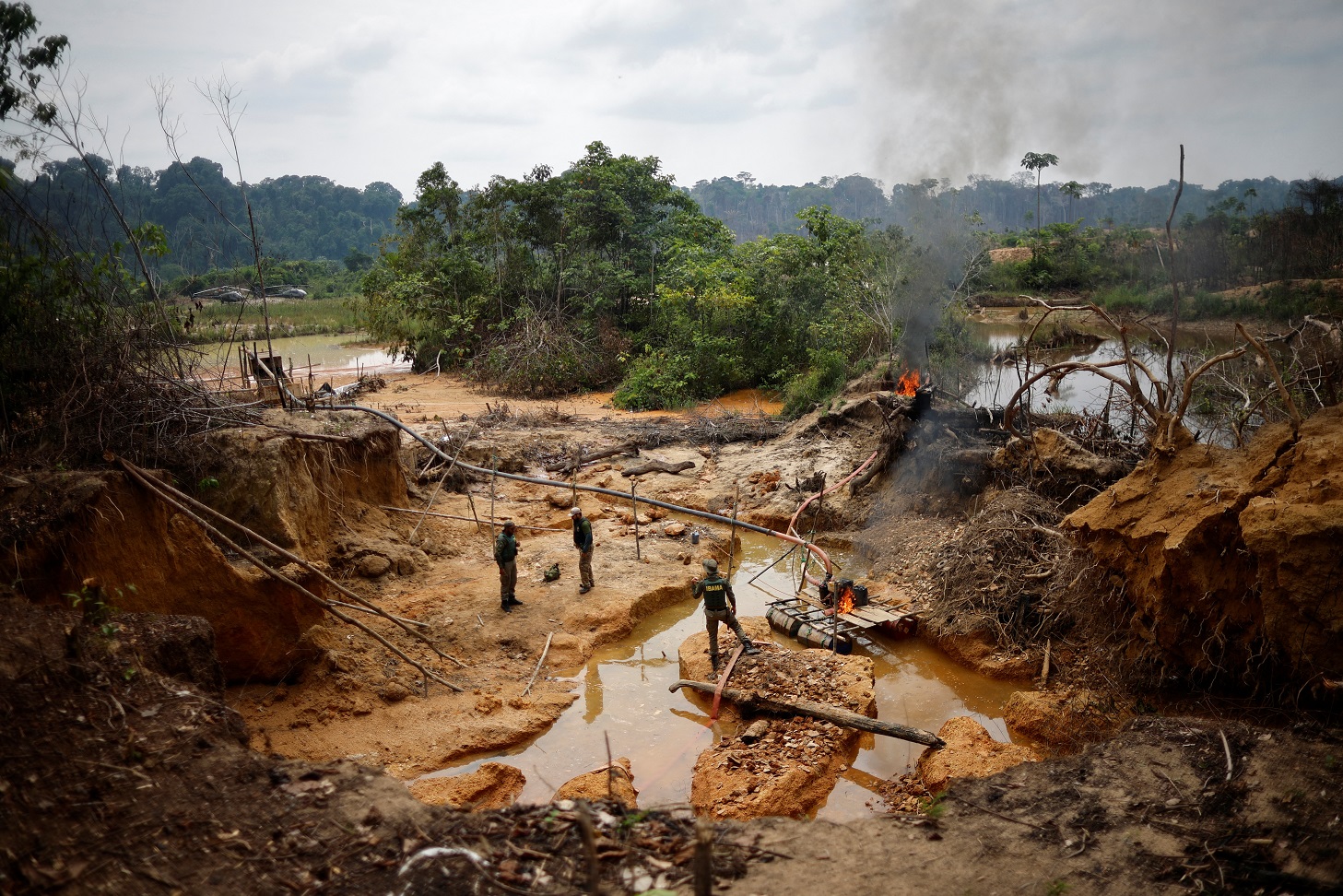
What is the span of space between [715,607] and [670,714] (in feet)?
4.05

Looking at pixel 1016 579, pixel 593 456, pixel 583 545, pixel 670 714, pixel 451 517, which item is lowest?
pixel 670 714

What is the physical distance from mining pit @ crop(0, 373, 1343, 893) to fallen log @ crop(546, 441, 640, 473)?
9.83 ft

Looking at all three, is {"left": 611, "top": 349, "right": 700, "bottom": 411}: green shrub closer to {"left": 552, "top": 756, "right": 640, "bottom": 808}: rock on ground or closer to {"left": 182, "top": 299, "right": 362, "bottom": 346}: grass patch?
{"left": 552, "top": 756, "right": 640, "bottom": 808}: rock on ground

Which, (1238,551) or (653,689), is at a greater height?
(1238,551)

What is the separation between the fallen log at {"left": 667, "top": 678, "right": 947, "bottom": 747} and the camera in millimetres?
7234

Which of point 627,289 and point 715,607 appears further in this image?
point 627,289

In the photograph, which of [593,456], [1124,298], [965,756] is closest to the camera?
[965,756]

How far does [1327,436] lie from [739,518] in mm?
8512

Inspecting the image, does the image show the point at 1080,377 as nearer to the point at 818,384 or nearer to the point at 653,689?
the point at 818,384

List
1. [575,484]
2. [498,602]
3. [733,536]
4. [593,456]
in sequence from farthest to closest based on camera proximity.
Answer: [593,456], [575,484], [733,536], [498,602]

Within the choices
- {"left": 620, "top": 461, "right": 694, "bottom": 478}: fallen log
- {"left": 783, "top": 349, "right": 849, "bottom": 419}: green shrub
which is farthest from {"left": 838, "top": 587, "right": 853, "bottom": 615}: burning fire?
{"left": 783, "top": 349, "right": 849, "bottom": 419}: green shrub

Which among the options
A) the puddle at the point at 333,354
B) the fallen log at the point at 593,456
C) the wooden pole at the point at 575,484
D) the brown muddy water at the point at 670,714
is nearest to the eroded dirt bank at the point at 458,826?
the brown muddy water at the point at 670,714

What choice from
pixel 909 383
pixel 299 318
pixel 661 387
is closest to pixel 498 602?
pixel 909 383

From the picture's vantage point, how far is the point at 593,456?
17172 millimetres
